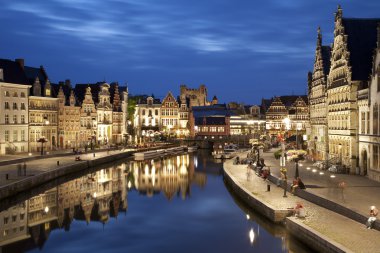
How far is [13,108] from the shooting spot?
71500mm

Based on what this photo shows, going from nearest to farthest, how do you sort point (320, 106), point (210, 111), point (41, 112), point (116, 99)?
point (320, 106) → point (41, 112) → point (116, 99) → point (210, 111)

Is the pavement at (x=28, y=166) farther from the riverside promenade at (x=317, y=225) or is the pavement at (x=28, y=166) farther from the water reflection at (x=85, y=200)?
the riverside promenade at (x=317, y=225)

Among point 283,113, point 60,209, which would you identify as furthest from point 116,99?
point 60,209

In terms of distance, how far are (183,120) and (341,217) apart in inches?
4263

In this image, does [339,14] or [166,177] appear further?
[166,177]

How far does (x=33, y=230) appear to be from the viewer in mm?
32219

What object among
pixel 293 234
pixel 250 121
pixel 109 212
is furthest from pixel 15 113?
pixel 250 121

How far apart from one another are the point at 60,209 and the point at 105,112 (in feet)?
214

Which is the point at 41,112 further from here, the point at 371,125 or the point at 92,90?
the point at 371,125

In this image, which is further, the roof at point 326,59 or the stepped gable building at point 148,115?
the stepped gable building at point 148,115

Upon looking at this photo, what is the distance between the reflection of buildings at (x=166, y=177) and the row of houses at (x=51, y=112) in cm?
1525

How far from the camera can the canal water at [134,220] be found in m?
29.2

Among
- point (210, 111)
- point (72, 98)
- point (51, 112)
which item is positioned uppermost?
point (72, 98)

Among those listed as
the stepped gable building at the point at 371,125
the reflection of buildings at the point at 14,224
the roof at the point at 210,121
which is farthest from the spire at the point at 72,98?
the stepped gable building at the point at 371,125
